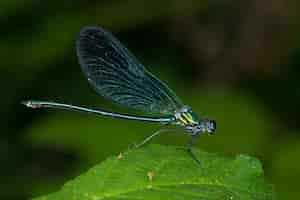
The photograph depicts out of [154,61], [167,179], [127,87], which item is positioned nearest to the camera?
[167,179]

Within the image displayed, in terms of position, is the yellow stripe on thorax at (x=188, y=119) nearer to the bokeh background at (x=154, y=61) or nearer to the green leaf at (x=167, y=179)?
the green leaf at (x=167, y=179)

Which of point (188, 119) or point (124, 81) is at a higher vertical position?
point (124, 81)

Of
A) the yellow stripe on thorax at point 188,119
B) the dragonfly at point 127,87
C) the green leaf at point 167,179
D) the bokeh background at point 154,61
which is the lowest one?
the green leaf at point 167,179

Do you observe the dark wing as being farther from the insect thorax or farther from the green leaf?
A: the green leaf

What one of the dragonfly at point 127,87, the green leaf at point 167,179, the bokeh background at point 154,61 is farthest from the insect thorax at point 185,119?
the bokeh background at point 154,61

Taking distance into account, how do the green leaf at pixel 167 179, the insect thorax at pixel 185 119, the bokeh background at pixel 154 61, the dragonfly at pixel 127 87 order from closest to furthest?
the green leaf at pixel 167 179 < the dragonfly at pixel 127 87 < the insect thorax at pixel 185 119 < the bokeh background at pixel 154 61

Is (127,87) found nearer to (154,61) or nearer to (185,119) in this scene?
(185,119)

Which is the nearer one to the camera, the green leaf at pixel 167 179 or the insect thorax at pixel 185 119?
the green leaf at pixel 167 179

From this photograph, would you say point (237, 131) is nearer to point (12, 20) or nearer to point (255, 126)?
point (255, 126)

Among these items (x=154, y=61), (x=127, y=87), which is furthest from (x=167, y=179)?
(x=154, y=61)
